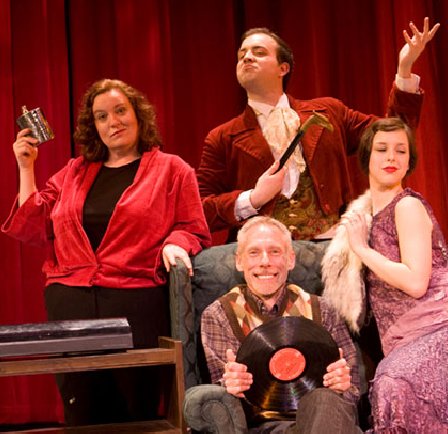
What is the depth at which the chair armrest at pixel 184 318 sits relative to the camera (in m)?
2.54

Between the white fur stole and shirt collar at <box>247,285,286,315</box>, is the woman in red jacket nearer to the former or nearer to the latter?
shirt collar at <box>247,285,286,315</box>

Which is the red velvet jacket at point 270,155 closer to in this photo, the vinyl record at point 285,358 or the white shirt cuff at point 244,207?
the white shirt cuff at point 244,207

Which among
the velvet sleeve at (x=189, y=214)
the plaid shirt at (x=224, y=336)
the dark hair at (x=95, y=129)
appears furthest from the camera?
the dark hair at (x=95, y=129)

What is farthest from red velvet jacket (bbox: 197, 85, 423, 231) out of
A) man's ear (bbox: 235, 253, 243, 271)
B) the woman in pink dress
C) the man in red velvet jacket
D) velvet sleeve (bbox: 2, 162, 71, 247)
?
velvet sleeve (bbox: 2, 162, 71, 247)

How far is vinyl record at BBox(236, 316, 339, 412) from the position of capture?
2186 mm

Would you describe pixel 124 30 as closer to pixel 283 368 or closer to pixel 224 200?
pixel 224 200

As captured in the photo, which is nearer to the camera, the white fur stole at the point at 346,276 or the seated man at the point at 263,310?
the seated man at the point at 263,310

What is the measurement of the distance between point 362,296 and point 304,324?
406mm

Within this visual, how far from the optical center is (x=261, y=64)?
126 inches

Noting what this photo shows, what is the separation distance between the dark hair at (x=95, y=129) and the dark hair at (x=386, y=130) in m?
0.69

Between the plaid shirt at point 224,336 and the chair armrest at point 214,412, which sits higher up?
the plaid shirt at point 224,336

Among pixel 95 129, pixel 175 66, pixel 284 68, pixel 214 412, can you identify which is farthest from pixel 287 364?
pixel 175 66

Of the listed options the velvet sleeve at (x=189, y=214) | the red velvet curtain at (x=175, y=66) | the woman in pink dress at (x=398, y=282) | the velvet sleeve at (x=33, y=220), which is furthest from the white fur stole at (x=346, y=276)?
the red velvet curtain at (x=175, y=66)

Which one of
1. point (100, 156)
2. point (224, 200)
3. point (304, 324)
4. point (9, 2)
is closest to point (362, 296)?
point (304, 324)
